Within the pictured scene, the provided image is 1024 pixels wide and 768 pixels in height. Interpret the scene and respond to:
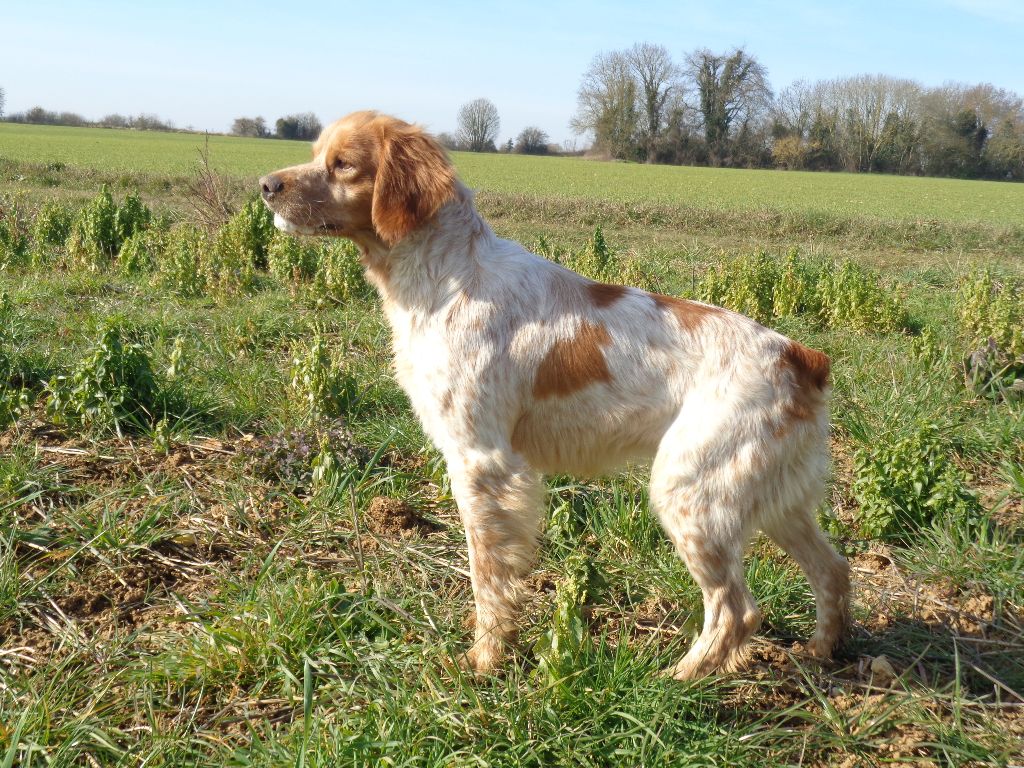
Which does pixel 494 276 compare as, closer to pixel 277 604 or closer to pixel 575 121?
pixel 277 604

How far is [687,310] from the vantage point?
2857 mm

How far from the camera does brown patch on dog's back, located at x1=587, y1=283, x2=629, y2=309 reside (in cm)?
291

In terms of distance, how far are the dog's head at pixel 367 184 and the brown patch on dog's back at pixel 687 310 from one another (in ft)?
2.83

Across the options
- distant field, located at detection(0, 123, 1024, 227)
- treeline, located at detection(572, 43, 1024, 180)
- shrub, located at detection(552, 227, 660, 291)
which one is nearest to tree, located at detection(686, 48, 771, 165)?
treeline, located at detection(572, 43, 1024, 180)

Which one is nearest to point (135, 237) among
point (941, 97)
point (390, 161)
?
point (390, 161)

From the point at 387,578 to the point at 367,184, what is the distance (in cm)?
154

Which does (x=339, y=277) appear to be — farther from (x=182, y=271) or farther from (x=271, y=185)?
(x=271, y=185)

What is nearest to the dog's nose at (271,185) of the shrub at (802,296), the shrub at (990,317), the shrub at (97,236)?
the shrub at (990,317)

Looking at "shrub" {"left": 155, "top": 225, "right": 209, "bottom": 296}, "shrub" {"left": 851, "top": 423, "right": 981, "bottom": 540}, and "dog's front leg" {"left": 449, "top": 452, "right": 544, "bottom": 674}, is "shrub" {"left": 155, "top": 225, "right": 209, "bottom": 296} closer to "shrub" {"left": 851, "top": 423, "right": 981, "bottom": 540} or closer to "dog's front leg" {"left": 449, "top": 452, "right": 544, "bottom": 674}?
"dog's front leg" {"left": 449, "top": 452, "right": 544, "bottom": 674}

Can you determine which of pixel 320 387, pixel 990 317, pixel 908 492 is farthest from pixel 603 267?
pixel 908 492

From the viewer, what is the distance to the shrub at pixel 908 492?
3.61m

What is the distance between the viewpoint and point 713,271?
768 centimetres

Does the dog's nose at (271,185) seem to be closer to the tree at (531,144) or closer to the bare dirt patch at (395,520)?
the bare dirt patch at (395,520)

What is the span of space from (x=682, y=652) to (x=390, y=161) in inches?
81.6
